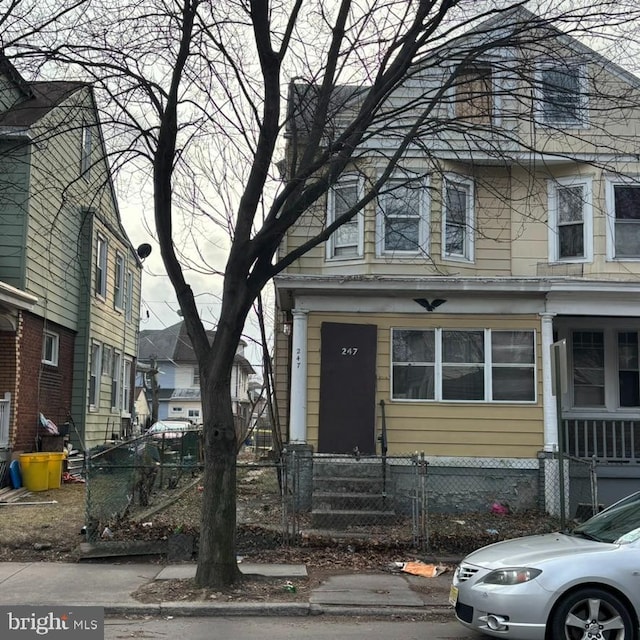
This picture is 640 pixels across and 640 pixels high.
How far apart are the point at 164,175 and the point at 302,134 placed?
3.04m

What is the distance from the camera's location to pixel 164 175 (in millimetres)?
7789

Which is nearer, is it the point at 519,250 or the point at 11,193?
the point at 519,250

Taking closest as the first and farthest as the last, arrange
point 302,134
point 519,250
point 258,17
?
point 258,17 → point 302,134 → point 519,250

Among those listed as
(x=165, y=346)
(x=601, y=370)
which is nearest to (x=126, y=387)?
(x=601, y=370)

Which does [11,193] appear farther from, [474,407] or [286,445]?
[474,407]

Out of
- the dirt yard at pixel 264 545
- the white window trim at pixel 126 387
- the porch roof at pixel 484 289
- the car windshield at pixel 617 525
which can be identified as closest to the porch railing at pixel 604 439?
the dirt yard at pixel 264 545

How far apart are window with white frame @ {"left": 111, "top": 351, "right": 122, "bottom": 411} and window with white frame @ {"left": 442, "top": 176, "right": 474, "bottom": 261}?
13052 millimetres

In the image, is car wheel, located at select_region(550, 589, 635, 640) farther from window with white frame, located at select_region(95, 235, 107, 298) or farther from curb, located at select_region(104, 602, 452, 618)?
window with white frame, located at select_region(95, 235, 107, 298)

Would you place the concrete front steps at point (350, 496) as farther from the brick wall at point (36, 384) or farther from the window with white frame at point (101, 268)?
the window with white frame at point (101, 268)

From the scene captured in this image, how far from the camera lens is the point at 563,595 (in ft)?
17.9

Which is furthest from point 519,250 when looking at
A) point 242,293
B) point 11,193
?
point 11,193

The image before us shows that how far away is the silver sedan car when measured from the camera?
5.41m

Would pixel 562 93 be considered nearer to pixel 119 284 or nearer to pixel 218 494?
pixel 218 494

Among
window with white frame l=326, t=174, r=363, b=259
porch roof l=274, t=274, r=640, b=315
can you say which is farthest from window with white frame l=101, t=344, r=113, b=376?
porch roof l=274, t=274, r=640, b=315
